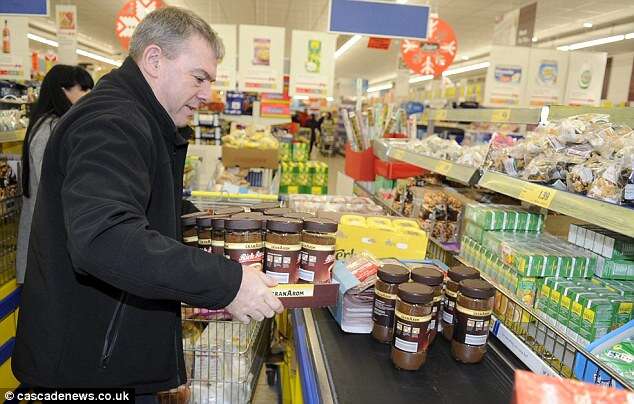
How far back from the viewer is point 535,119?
7.16ft

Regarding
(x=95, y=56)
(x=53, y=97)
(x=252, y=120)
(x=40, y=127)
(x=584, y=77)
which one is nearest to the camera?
A: (x=40, y=127)

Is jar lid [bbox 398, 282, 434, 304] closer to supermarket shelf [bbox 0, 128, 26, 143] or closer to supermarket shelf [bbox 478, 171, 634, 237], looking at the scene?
supermarket shelf [bbox 478, 171, 634, 237]

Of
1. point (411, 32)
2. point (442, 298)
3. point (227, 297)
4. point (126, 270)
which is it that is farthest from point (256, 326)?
point (411, 32)

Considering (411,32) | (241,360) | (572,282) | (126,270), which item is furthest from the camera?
(411,32)

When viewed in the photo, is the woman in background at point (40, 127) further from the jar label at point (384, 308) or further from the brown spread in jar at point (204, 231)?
the jar label at point (384, 308)

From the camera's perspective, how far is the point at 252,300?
49.0 inches

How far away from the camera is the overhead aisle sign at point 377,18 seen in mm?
5797

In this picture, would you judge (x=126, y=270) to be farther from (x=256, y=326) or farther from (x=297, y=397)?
(x=297, y=397)

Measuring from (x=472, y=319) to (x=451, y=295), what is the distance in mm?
164

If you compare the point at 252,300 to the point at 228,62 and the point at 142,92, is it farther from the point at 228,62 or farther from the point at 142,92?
the point at 228,62

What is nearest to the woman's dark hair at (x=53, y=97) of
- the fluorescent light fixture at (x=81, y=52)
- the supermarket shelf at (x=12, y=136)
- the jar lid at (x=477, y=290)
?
the supermarket shelf at (x=12, y=136)

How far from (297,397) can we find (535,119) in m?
1.69

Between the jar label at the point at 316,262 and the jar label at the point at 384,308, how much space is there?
0.66 feet

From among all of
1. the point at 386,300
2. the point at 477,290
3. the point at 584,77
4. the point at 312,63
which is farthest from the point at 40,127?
the point at 584,77
